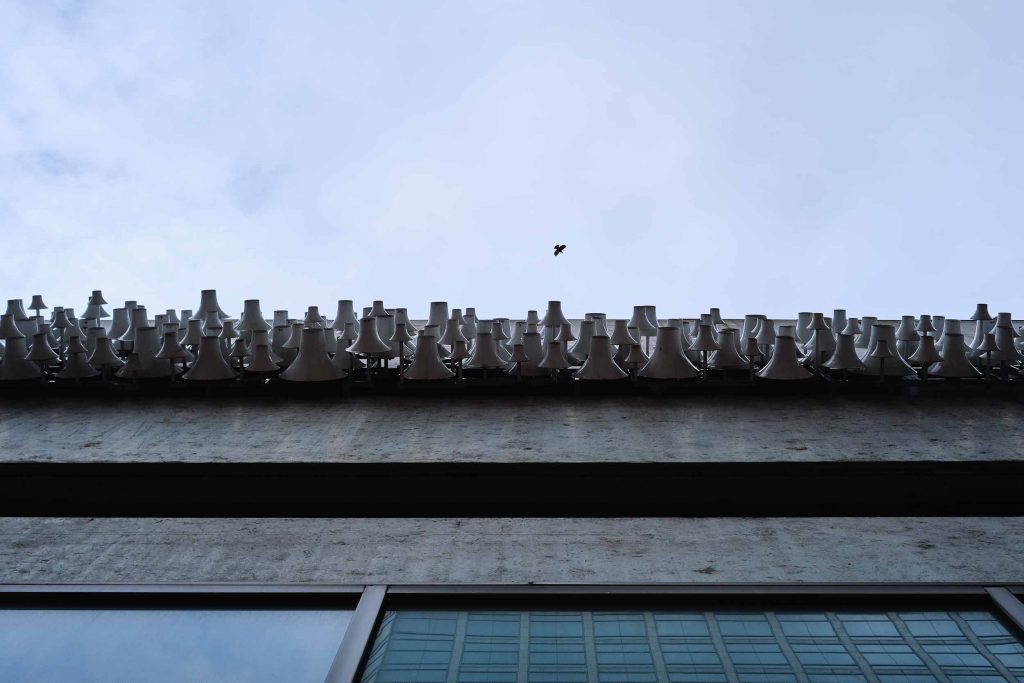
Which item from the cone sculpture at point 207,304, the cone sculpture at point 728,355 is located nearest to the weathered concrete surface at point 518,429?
the cone sculpture at point 728,355

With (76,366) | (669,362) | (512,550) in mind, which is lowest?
(512,550)

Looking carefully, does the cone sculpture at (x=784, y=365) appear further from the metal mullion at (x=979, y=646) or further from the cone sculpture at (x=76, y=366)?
the cone sculpture at (x=76, y=366)

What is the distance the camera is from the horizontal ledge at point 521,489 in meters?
2.43

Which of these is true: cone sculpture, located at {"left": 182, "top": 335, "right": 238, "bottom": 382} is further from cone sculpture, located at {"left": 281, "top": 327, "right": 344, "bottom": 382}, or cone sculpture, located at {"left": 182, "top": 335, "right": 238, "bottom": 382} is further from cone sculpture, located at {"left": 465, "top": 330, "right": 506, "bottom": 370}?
cone sculpture, located at {"left": 465, "top": 330, "right": 506, "bottom": 370}

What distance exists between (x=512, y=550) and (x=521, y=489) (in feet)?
1.41

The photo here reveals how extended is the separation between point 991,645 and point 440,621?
65cm

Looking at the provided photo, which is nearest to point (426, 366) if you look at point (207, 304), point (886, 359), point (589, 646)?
point (207, 304)

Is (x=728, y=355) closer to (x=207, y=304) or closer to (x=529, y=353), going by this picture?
(x=529, y=353)

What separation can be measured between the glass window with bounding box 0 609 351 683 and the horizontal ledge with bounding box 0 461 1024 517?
53.7 inches

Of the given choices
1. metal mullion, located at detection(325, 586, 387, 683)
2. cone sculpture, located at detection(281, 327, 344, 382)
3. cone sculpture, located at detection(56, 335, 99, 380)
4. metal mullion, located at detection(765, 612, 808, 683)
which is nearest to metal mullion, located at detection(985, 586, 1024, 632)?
metal mullion, located at detection(765, 612, 808, 683)

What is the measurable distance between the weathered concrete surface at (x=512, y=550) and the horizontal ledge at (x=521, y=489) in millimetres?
201

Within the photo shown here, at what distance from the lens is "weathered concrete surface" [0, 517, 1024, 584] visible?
186 centimetres

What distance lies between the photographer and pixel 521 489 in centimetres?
244

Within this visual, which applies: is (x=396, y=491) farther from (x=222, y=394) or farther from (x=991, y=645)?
(x=991, y=645)
